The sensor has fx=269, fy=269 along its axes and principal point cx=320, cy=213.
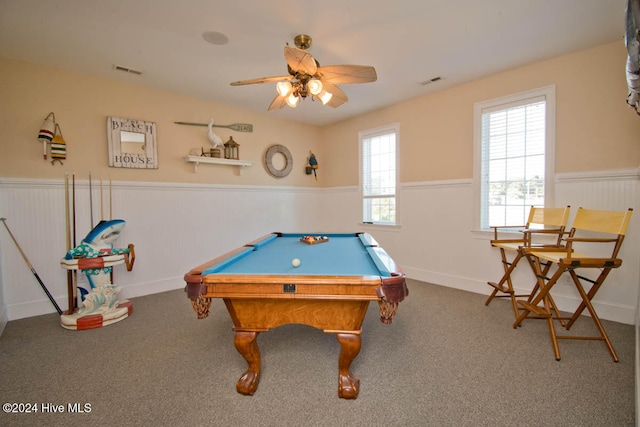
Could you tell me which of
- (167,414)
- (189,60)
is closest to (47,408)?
(167,414)

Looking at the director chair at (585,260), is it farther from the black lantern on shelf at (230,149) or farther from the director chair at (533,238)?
the black lantern on shelf at (230,149)

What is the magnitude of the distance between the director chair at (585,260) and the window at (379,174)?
1.97m

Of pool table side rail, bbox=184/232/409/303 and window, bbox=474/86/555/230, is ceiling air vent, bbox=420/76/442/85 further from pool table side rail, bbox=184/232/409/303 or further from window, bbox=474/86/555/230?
pool table side rail, bbox=184/232/409/303

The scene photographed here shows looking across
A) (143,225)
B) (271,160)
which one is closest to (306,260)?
(143,225)

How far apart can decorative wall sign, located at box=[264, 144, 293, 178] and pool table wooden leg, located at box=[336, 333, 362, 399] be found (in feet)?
11.0

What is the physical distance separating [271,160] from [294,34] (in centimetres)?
231

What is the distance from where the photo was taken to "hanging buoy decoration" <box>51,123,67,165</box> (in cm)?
272

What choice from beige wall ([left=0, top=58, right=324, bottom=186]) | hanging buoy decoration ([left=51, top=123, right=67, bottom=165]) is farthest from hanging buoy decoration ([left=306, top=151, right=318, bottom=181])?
hanging buoy decoration ([left=51, top=123, right=67, bottom=165])

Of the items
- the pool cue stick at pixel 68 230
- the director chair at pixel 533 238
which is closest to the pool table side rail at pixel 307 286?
the director chair at pixel 533 238

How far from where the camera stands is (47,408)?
1459mm

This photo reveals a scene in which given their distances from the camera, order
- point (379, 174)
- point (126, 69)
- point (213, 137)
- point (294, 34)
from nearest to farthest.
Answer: point (294, 34)
point (126, 69)
point (213, 137)
point (379, 174)

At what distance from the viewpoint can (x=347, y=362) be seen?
4.88 feet

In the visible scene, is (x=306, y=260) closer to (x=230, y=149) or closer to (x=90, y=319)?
(x=90, y=319)

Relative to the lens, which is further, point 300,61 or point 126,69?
point 126,69
